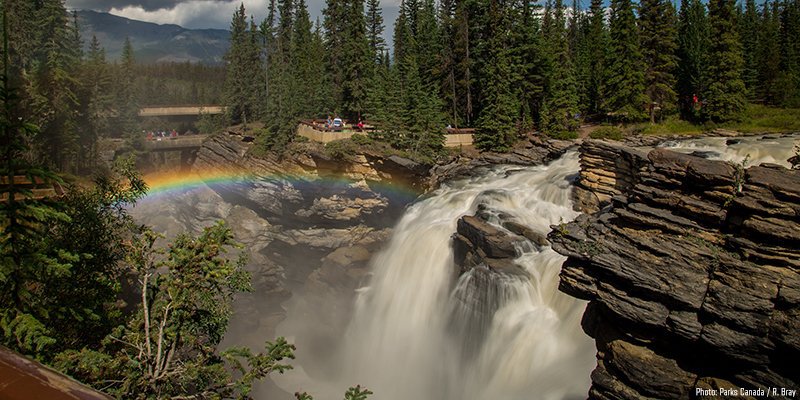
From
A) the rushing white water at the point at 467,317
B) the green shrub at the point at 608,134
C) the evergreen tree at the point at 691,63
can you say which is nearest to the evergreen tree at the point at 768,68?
the evergreen tree at the point at 691,63

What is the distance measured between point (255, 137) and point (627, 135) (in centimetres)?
3570

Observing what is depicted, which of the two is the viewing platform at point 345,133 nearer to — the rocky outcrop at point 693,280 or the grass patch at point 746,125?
the grass patch at point 746,125

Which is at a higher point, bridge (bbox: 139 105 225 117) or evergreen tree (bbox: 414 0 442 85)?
evergreen tree (bbox: 414 0 442 85)

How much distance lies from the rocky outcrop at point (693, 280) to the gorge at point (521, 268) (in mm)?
36

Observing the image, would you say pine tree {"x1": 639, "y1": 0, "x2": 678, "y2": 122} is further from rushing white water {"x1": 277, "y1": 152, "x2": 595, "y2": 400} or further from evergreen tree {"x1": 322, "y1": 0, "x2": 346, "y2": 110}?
evergreen tree {"x1": 322, "y1": 0, "x2": 346, "y2": 110}

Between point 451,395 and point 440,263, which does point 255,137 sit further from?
point 451,395

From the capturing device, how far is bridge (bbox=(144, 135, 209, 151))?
52.8 m

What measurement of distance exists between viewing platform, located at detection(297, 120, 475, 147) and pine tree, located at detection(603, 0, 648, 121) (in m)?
12.5

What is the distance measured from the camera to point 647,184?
1388 cm

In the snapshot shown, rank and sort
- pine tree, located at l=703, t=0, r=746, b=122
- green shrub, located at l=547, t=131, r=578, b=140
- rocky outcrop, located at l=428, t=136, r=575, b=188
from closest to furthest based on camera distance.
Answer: rocky outcrop, located at l=428, t=136, r=575, b=188 → pine tree, located at l=703, t=0, r=746, b=122 → green shrub, located at l=547, t=131, r=578, b=140

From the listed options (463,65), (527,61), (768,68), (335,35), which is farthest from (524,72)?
(768,68)

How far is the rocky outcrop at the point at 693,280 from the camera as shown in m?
10.1

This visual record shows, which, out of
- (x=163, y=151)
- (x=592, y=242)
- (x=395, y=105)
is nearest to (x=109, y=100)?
(x=163, y=151)

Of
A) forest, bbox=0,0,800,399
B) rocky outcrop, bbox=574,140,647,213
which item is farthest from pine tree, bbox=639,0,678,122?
rocky outcrop, bbox=574,140,647,213
